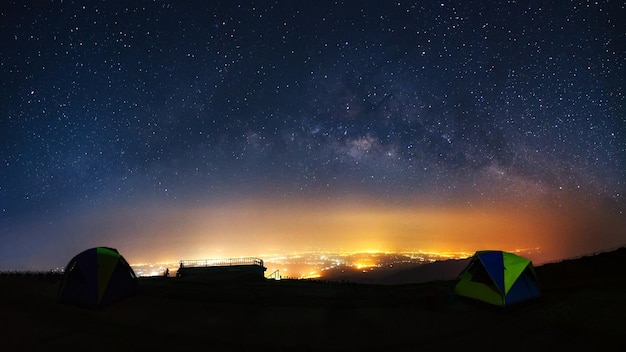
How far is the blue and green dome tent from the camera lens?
39.8 feet

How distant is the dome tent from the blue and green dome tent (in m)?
15.0

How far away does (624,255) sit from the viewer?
59.1 feet

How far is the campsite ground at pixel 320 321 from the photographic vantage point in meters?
9.35

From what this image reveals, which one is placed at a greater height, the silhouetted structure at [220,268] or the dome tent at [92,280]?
the dome tent at [92,280]

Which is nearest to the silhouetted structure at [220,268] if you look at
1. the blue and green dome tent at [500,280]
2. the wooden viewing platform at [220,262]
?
the wooden viewing platform at [220,262]

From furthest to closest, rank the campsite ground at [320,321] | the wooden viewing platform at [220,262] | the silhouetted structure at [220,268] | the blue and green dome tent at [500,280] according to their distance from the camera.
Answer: the wooden viewing platform at [220,262] < the silhouetted structure at [220,268] < the blue and green dome tent at [500,280] < the campsite ground at [320,321]

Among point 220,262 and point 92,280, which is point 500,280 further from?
point 220,262

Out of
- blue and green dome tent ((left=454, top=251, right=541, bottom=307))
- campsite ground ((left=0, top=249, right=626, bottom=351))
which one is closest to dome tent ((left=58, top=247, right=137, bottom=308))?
campsite ground ((left=0, top=249, right=626, bottom=351))

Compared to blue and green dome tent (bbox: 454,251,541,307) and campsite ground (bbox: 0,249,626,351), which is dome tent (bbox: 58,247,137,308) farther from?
blue and green dome tent (bbox: 454,251,541,307)

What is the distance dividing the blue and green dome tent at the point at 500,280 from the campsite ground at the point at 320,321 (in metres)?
0.42

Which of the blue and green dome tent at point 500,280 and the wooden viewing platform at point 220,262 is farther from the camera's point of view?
the wooden viewing platform at point 220,262

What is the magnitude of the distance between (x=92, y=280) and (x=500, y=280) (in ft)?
54.6

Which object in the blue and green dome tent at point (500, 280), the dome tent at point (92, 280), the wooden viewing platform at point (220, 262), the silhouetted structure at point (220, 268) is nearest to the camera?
the blue and green dome tent at point (500, 280)

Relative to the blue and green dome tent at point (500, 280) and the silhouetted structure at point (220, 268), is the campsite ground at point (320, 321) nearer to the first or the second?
the blue and green dome tent at point (500, 280)
